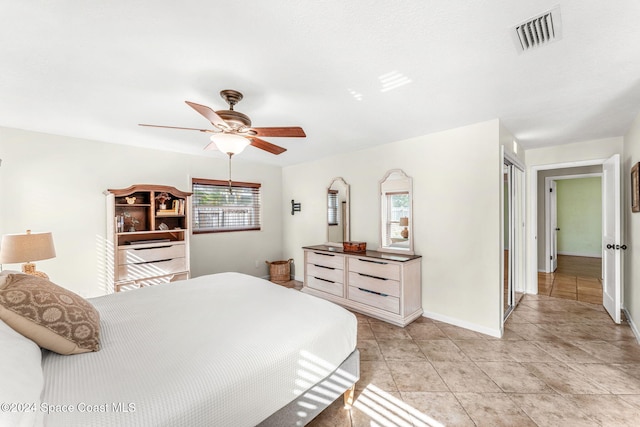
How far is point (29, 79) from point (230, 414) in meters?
2.59

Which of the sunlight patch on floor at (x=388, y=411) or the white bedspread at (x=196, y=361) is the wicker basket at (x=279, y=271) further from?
the sunlight patch on floor at (x=388, y=411)

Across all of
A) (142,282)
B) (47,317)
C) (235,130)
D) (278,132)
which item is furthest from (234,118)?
(142,282)

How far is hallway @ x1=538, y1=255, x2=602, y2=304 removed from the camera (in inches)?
160

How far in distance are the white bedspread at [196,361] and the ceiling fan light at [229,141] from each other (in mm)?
1178

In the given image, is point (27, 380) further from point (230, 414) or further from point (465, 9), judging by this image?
point (465, 9)

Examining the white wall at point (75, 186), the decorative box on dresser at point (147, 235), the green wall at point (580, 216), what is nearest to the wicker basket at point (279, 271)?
the white wall at point (75, 186)

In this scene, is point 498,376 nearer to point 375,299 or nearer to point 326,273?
point 375,299

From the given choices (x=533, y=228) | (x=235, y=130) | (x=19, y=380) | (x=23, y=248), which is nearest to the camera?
(x=19, y=380)

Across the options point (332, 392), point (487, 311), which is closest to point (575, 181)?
point (487, 311)

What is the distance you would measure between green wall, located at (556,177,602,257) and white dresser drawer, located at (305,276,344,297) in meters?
7.18

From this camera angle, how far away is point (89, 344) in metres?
1.29

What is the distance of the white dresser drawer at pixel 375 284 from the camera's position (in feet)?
10.1

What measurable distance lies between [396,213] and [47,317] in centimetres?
337

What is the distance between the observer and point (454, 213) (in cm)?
308
